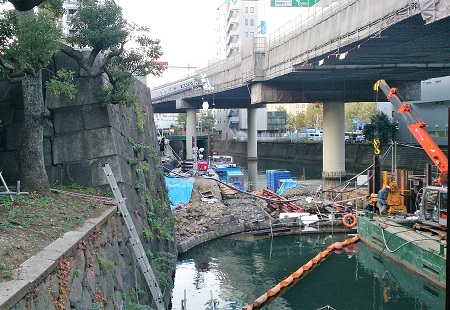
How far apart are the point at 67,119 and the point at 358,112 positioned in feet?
295

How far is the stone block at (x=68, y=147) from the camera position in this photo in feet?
41.1

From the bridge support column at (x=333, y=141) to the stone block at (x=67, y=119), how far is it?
4246 centimetres

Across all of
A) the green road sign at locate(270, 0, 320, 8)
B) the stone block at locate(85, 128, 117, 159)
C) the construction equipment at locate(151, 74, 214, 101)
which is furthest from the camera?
the construction equipment at locate(151, 74, 214, 101)

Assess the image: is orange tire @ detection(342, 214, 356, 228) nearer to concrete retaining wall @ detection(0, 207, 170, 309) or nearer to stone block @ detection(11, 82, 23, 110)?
concrete retaining wall @ detection(0, 207, 170, 309)

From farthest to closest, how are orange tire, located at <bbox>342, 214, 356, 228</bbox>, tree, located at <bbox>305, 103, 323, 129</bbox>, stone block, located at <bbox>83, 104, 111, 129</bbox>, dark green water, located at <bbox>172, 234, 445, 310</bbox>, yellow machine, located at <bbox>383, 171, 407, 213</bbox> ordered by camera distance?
tree, located at <bbox>305, 103, 323, 129</bbox> < orange tire, located at <bbox>342, 214, 356, 228</bbox> < yellow machine, located at <bbox>383, 171, 407, 213</bbox> < dark green water, located at <bbox>172, 234, 445, 310</bbox> < stone block, located at <bbox>83, 104, 111, 129</bbox>

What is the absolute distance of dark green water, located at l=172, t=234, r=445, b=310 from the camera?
1820 centimetres

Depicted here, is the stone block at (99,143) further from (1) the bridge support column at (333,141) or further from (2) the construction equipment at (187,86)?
(1) the bridge support column at (333,141)

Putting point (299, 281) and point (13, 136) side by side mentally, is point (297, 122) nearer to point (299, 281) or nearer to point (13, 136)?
point (299, 281)

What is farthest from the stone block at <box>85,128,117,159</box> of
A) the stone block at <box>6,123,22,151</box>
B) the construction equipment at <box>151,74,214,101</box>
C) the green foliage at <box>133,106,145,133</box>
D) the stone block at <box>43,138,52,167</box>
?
the construction equipment at <box>151,74,214,101</box>

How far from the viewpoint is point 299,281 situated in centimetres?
2066

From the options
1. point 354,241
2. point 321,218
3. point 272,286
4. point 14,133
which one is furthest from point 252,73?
point 14,133

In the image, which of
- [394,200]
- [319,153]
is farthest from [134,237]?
[319,153]

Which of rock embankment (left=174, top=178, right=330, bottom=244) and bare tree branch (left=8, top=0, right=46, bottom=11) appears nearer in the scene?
bare tree branch (left=8, top=0, right=46, bottom=11)

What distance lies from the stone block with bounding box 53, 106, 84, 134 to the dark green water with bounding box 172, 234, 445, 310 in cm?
755
